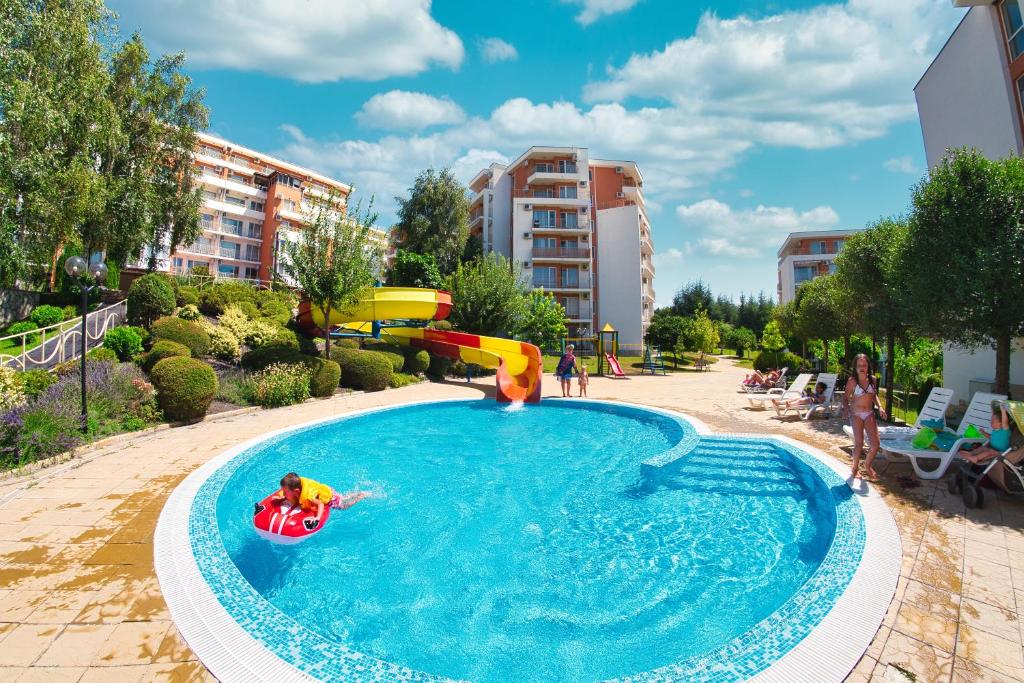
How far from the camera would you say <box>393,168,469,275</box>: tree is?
3816 centimetres

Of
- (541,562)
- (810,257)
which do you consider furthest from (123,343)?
(810,257)

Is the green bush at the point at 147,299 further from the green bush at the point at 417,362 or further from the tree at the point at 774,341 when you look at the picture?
the tree at the point at 774,341

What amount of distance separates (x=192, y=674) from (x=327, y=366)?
1217 cm

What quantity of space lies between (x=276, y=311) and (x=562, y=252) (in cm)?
2551

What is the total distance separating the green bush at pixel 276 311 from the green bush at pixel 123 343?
271 inches

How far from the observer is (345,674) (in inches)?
122

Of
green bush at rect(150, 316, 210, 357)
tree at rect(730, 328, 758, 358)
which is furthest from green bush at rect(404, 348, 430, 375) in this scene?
tree at rect(730, 328, 758, 358)

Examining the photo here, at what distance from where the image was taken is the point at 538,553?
210 inches

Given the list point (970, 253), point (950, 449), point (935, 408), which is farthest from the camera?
point (935, 408)

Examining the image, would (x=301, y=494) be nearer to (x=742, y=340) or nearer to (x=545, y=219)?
(x=545, y=219)

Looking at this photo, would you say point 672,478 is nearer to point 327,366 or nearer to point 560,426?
point 560,426

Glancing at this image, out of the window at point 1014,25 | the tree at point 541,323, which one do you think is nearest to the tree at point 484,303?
the tree at point 541,323

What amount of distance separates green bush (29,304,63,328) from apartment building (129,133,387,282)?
31.7 meters

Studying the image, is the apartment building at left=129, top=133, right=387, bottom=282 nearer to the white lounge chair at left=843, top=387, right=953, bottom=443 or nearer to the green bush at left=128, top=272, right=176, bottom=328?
the green bush at left=128, top=272, right=176, bottom=328
